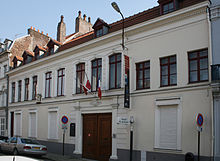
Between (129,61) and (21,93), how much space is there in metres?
14.6

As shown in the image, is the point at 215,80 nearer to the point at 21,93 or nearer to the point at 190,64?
the point at 190,64

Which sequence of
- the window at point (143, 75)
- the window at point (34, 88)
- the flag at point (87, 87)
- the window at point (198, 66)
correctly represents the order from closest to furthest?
the window at point (198, 66), the window at point (143, 75), the flag at point (87, 87), the window at point (34, 88)

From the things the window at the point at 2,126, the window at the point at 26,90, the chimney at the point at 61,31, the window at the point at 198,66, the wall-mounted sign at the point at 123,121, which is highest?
the chimney at the point at 61,31

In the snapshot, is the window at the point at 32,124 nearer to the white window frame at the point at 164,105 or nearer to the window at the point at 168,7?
the white window frame at the point at 164,105

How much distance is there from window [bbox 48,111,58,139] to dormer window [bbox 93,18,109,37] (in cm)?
738

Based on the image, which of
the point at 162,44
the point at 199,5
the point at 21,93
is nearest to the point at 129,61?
→ the point at 162,44

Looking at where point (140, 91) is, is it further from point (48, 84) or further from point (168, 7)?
point (48, 84)

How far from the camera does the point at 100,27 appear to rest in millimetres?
18453

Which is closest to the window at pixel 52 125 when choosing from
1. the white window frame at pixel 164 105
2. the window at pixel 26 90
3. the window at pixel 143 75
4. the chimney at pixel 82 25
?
the window at pixel 26 90

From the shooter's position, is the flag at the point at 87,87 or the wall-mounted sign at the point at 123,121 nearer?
the wall-mounted sign at the point at 123,121

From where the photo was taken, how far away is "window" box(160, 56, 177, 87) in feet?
45.6

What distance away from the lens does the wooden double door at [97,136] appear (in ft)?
54.5

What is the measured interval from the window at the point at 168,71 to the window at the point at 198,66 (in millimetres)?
922

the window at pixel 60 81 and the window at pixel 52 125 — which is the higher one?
the window at pixel 60 81
